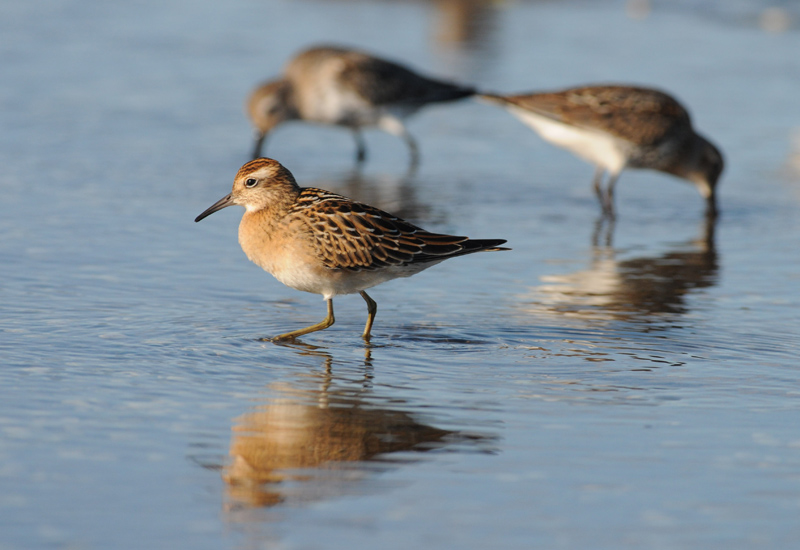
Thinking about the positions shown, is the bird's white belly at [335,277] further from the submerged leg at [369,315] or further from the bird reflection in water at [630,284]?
the bird reflection in water at [630,284]

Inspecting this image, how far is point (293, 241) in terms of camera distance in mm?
7637

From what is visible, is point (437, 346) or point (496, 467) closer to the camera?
point (496, 467)

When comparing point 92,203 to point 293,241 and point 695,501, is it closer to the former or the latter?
point 293,241

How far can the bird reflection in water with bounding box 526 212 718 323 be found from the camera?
28.1 feet

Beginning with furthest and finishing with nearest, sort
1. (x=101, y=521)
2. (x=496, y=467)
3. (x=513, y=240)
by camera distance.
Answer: (x=513, y=240), (x=496, y=467), (x=101, y=521)

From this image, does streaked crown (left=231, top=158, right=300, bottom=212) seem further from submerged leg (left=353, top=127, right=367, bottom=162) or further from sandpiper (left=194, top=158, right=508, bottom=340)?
submerged leg (left=353, top=127, right=367, bottom=162)

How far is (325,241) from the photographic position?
7.57 meters

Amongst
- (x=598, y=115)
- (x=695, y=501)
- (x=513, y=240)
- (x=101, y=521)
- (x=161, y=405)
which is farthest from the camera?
(x=598, y=115)

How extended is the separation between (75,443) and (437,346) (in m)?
2.58

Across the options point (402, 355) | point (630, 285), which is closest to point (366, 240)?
point (402, 355)

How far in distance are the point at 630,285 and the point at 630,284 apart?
0.03 meters

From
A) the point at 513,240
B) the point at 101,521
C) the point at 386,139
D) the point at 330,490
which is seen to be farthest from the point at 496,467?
the point at 386,139

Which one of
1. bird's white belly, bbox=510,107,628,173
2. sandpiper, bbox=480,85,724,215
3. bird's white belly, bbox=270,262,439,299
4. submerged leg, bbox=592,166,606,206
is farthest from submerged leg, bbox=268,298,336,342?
bird's white belly, bbox=510,107,628,173

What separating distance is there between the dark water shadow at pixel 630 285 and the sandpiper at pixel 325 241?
3.59 feet
